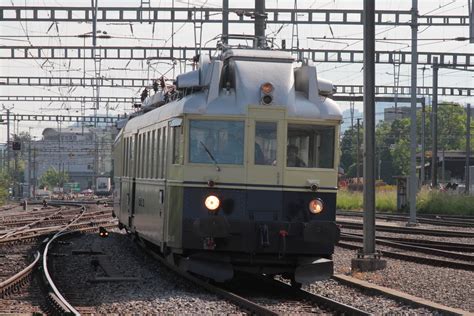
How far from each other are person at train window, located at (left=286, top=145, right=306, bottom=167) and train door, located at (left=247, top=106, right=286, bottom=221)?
4.1 inches

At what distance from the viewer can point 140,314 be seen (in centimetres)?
1155

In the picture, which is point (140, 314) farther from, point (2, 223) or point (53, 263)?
point (2, 223)

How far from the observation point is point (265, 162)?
1390cm

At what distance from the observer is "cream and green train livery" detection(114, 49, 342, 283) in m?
13.6

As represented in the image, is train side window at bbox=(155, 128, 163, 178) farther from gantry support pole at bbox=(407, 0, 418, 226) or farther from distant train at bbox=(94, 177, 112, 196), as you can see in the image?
distant train at bbox=(94, 177, 112, 196)

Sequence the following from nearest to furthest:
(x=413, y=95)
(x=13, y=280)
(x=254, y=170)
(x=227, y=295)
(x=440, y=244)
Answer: (x=227, y=295) → (x=254, y=170) → (x=13, y=280) → (x=440, y=244) → (x=413, y=95)

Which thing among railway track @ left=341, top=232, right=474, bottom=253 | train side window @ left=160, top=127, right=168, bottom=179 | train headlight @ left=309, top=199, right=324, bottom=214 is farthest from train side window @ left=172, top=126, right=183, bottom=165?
railway track @ left=341, top=232, right=474, bottom=253

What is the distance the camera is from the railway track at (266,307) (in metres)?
11.4

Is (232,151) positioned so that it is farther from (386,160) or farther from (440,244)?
(386,160)

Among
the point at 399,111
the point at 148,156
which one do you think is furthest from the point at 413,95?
the point at 399,111

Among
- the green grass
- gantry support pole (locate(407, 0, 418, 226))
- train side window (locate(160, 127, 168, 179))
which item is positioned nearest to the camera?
train side window (locate(160, 127, 168, 179))

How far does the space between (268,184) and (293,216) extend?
0.55 metres

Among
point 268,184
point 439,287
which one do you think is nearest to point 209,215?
point 268,184

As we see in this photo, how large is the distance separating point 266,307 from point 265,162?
8.26ft
